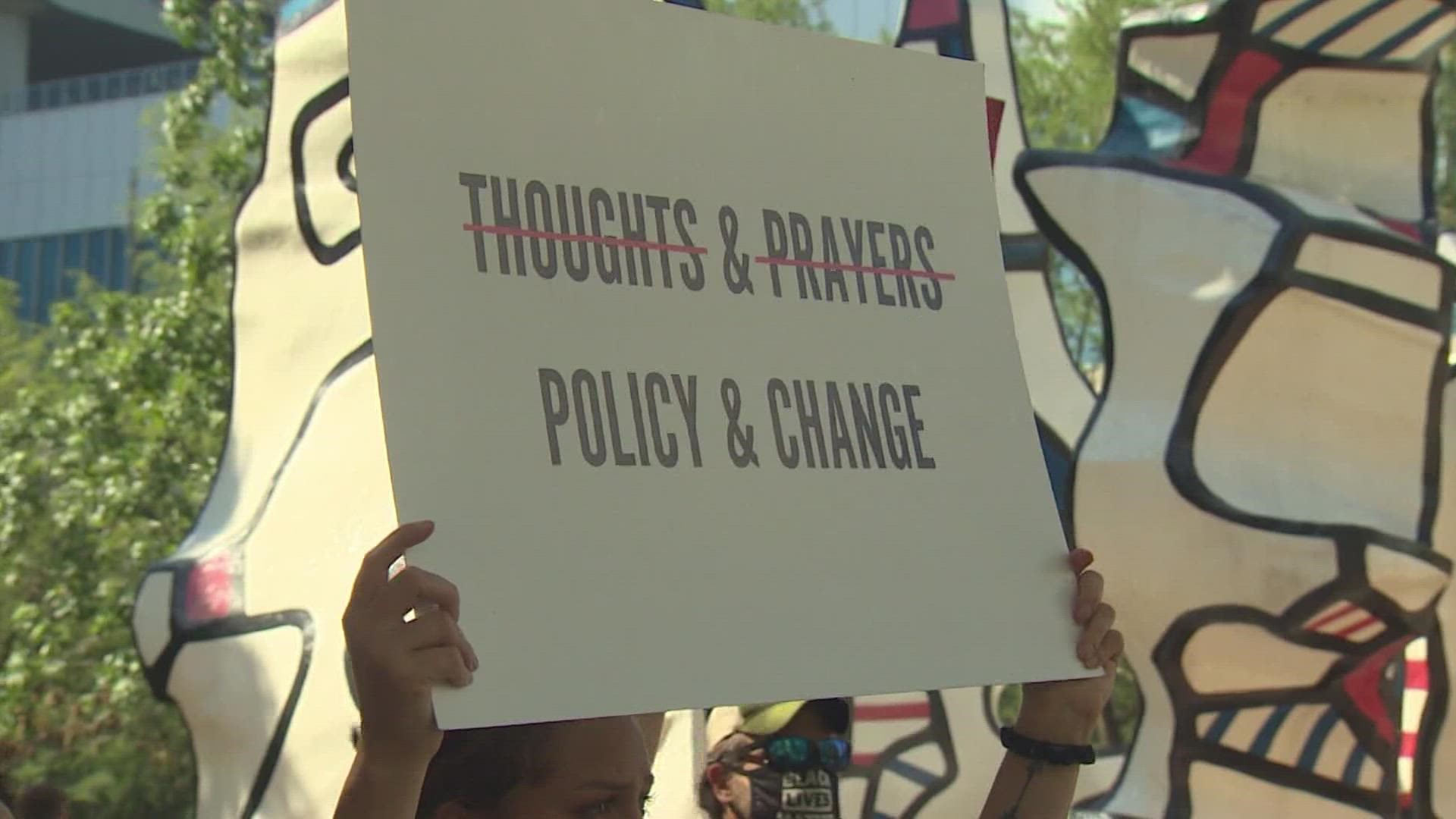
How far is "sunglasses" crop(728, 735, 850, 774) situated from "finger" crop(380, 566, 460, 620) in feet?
3.66

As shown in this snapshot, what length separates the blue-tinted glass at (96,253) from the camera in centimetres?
2628

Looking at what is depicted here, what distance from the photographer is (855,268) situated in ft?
5.35

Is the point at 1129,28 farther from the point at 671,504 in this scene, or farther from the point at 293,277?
the point at 671,504

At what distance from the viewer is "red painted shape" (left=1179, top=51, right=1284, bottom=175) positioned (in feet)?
17.6

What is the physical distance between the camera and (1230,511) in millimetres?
4934

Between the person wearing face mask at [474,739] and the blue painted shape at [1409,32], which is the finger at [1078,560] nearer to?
the person wearing face mask at [474,739]

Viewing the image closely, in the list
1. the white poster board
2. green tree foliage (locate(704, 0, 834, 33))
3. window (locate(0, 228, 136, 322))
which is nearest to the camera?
the white poster board

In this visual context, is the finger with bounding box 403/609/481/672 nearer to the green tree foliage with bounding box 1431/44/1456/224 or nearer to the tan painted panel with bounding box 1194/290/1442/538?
the tan painted panel with bounding box 1194/290/1442/538

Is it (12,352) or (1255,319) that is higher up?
(12,352)

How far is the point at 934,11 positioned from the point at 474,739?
470 centimetres

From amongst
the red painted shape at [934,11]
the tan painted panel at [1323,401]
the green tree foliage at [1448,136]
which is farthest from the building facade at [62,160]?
the tan painted panel at [1323,401]

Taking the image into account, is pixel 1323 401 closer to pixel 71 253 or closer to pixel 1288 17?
pixel 1288 17

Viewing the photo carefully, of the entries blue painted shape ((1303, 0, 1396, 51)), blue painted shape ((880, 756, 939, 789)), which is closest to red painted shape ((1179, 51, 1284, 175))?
blue painted shape ((1303, 0, 1396, 51))

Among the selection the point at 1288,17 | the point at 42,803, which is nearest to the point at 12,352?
the point at 1288,17
